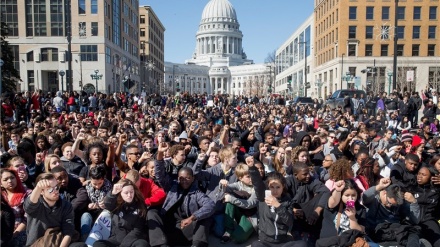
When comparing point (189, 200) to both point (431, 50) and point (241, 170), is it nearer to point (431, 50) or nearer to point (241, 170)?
point (241, 170)

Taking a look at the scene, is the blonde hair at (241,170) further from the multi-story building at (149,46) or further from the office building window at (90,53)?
the multi-story building at (149,46)

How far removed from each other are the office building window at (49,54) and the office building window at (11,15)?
416 centimetres

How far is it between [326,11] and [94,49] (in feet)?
131

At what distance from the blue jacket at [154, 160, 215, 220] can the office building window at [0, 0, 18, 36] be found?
5392cm

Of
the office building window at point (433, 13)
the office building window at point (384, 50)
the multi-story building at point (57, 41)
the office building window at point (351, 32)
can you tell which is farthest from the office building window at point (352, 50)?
the multi-story building at point (57, 41)

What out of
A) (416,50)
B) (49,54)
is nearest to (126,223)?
(49,54)

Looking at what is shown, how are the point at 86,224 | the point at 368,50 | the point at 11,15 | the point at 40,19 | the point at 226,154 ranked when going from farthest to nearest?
the point at 368,50
the point at 40,19
the point at 11,15
the point at 226,154
the point at 86,224

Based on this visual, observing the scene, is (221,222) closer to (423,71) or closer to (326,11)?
(423,71)

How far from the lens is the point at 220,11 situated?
153 m

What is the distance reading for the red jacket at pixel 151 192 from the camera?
5.91 meters

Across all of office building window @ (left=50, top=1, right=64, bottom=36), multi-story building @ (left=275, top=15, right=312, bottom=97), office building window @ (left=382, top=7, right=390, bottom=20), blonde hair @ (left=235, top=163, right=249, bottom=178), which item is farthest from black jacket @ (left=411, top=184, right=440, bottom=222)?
multi-story building @ (left=275, top=15, right=312, bottom=97)

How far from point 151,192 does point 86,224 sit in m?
1.01

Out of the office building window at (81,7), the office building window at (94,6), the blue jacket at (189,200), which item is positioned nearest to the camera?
the blue jacket at (189,200)

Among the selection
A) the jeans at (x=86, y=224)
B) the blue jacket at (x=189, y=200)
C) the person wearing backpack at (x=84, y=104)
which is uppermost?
the person wearing backpack at (x=84, y=104)
